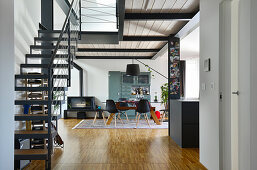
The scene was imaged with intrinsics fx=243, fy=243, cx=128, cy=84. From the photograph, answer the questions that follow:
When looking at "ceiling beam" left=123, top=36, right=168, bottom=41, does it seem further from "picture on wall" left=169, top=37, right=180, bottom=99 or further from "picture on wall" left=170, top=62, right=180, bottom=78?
"picture on wall" left=170, top=62, right=180, bottom=78

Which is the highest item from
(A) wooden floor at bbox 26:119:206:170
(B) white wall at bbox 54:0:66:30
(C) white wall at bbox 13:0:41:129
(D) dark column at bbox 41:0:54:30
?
(B) white wall at bbox 54:0:66:30

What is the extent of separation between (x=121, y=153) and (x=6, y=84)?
250cm

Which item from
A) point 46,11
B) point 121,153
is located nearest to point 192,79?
point 46,11

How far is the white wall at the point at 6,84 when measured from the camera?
7.32ft

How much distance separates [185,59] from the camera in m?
9.99

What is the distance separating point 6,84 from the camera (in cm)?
232

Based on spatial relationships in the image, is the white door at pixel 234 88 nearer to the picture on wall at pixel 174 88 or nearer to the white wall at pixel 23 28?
the picture on wall at pixel 174 88

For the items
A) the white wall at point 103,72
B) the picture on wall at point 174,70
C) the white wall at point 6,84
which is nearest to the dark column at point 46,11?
the picture on wall at point 174,70

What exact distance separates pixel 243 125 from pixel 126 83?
24.3ft

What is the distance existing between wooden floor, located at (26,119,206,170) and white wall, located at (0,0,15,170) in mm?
1245

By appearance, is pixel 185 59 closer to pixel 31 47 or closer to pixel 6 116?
pixel 31 47

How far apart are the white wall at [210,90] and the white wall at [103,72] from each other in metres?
6.32

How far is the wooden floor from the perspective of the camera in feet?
11.6

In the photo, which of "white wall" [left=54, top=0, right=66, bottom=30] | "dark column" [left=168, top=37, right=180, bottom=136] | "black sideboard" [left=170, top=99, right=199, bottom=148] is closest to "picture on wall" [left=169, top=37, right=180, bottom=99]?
"dark column" [left=168, top=37, right=180, bottom=136]
